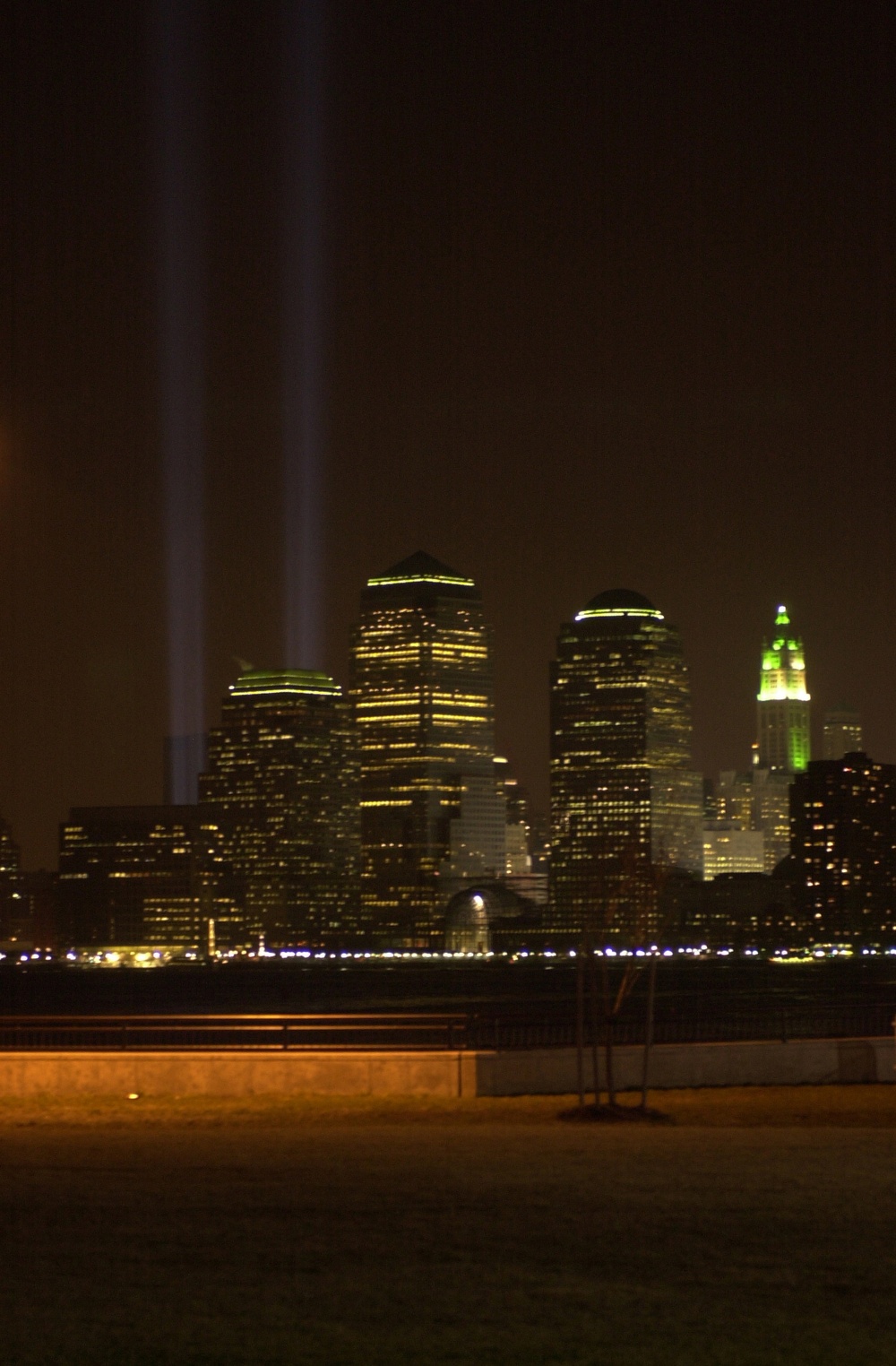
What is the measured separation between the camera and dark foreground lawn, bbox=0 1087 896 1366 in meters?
10.9

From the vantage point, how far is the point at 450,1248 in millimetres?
13859

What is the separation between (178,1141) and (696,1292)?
10.9 metres

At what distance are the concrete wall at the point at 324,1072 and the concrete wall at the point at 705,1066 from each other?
0.07 feet

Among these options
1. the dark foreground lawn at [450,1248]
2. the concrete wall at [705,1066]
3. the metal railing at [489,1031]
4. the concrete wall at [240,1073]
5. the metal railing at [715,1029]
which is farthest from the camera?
the metal railing at [715,1029]

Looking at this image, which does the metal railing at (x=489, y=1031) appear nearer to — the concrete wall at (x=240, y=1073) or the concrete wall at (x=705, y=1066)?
the concrete wall at (x=705, y=1066)

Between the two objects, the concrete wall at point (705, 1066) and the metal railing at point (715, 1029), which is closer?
the concrete wall at point (705, 1066)

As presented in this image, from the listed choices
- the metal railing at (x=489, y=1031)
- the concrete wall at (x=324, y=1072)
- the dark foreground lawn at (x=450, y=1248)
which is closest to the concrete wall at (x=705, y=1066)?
the concrete wall at (x=324, y=1072)

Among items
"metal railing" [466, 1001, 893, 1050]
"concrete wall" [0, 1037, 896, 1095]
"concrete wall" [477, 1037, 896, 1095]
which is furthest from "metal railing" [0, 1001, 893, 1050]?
"concrete wall" [0, 1037, 896, 1095]

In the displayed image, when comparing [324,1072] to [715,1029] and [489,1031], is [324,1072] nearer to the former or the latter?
[489,1031]

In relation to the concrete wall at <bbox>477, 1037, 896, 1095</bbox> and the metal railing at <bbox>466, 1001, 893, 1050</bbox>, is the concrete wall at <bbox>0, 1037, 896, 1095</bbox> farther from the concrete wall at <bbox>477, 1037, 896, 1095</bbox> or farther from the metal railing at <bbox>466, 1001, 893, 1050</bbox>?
the metal railing at <bbox>466, 1001, 893, 1050</bbox>

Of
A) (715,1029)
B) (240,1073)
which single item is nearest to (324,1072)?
(240,1073)

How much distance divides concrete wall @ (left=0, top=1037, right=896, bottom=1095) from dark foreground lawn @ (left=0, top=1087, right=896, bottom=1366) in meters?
5.51

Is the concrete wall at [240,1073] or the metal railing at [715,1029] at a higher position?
the concrete wall at [240,1073]

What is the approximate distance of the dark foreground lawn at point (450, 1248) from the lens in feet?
35.8
